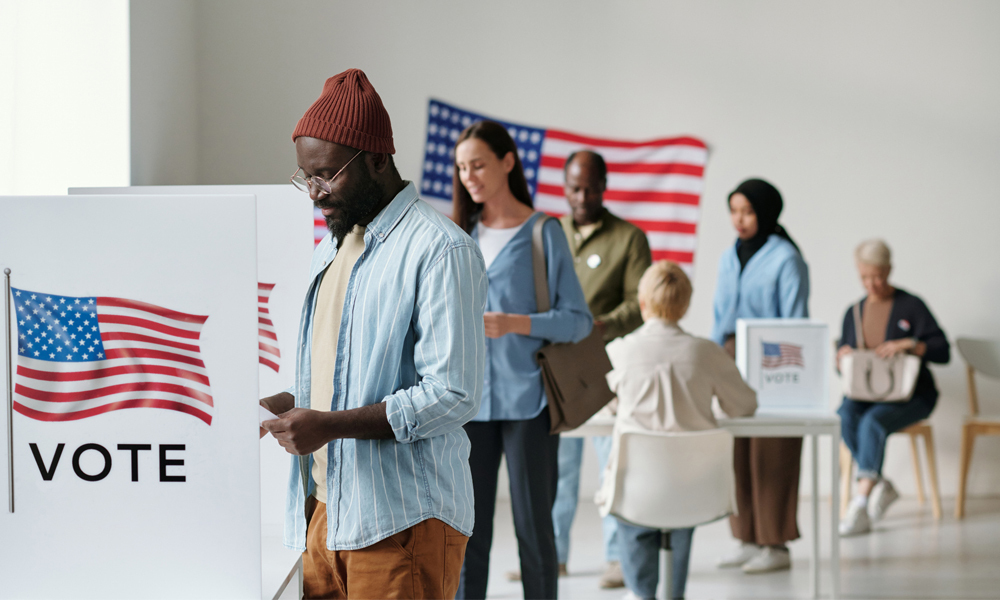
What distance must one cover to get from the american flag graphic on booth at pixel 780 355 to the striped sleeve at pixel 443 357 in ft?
7.03

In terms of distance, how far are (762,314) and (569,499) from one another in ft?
3.63

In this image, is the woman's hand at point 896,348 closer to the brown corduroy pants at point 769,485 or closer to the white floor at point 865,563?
the white floor at point 865,563

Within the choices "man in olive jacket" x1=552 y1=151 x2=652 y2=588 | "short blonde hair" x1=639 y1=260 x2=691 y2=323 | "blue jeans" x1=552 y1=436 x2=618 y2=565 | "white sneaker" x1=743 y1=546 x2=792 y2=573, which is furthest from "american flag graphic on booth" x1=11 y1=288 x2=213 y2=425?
"white sneaker" x1=743 y1=546 x2=792 y2=573

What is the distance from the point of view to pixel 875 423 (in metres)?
4.50

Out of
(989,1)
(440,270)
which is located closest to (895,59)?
(989,1)

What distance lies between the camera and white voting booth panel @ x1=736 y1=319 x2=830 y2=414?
3113mm

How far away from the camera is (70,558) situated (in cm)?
111

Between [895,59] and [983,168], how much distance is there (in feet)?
2.82

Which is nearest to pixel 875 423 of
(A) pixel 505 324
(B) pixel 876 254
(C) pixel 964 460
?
(C) pixel 964 460

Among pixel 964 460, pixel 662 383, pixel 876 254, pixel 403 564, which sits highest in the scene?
pixel 876 254

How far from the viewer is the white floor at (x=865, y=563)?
3.36m

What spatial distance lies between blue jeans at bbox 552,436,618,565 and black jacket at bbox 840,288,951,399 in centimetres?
211

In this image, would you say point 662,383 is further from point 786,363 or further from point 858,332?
point 858,332

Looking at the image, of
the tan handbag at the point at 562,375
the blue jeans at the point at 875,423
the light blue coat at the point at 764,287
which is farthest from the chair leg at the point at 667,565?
the blue jeans at the point at 875,423
